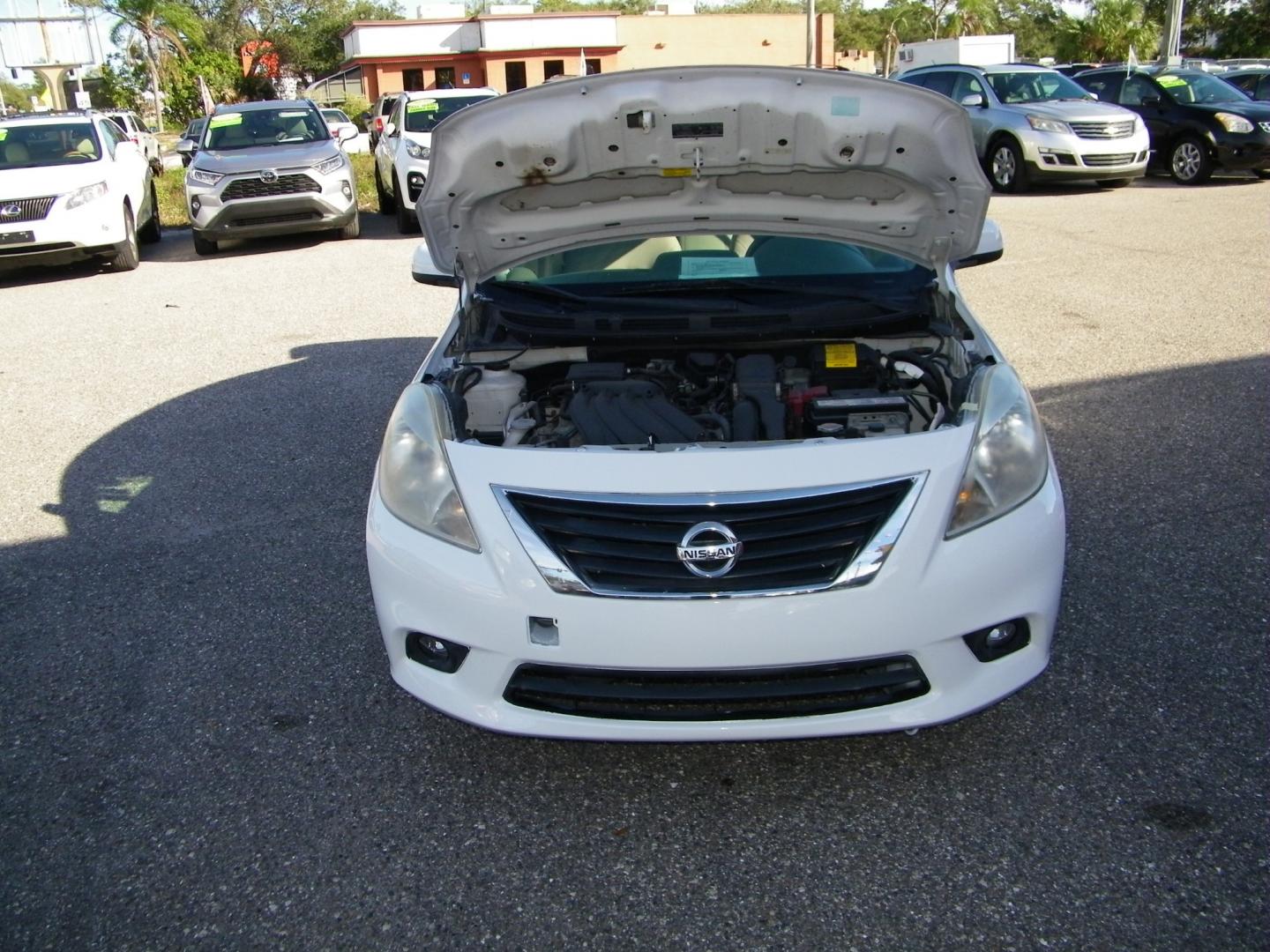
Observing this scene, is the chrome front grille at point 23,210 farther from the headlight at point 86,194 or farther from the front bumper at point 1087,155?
the front bumper at point 1087,155

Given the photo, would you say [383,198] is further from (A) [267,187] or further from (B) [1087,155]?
(B) [1087,155]

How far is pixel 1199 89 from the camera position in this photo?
51.6 feet

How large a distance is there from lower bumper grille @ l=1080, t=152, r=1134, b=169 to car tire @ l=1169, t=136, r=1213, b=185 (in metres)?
1.42

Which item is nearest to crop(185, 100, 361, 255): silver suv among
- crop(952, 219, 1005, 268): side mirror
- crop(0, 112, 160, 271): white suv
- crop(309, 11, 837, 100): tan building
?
crop(0, 112, 160, 271): white suv

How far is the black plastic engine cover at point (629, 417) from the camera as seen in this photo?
3.30 m

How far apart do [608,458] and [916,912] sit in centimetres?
127

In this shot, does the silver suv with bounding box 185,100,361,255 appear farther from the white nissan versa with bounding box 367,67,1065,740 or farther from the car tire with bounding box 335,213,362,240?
the white nissan versa with bounding box 367,67,1065,740

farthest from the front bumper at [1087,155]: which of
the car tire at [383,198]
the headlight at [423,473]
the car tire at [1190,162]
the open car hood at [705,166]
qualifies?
the headlight at [423,473]

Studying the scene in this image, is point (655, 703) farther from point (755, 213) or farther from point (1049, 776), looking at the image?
point (755, 213)

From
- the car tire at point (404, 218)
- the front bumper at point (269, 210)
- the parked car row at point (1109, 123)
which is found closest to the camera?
the front bumper at point (269, 210)

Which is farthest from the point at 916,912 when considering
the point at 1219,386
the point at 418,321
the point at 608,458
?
the point at 418,321

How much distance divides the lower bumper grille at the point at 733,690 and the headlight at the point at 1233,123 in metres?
14.7

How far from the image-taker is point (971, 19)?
57562 mm

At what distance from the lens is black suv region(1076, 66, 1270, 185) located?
14.6 meters
